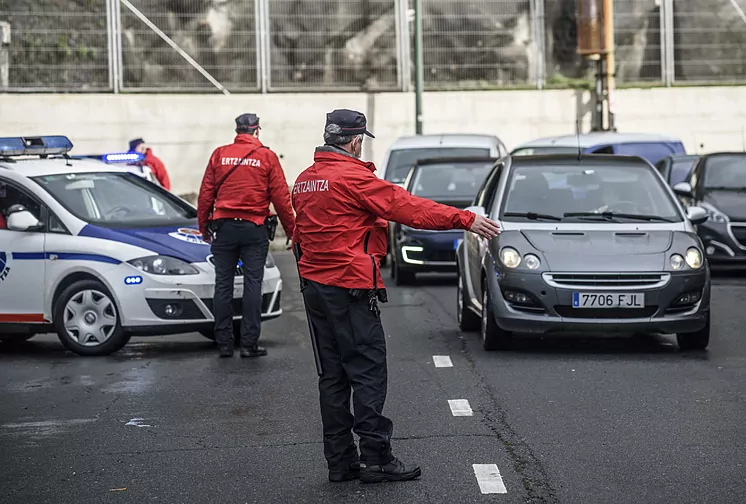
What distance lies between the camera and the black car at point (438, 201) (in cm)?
1605

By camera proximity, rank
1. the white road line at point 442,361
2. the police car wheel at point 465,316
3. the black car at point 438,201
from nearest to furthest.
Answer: the white road line at point 442,361
the police car wheel at point 465,316
the black car at point 438,201

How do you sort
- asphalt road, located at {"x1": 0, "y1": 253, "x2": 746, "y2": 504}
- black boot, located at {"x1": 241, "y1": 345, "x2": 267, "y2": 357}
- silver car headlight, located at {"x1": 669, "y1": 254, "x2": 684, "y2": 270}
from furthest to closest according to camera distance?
black boot, located at {"x1": 241, "y1": 345, "x2": 267, "y2": 357} → silver car headlight, located at {"x1": 669, "y1": 254, "x2": 684, "y2": 270} → asphalt road, located at {"x1": 0, "y1": 253, "x2": 746, "y2": 504}

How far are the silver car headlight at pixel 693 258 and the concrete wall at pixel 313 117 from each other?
19.4 metres

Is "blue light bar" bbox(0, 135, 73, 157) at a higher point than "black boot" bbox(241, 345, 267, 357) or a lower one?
higher

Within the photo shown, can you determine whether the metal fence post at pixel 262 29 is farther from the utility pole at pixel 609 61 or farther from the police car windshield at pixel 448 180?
the police car windshield at pixel 448 180

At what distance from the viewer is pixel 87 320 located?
35.8 ft

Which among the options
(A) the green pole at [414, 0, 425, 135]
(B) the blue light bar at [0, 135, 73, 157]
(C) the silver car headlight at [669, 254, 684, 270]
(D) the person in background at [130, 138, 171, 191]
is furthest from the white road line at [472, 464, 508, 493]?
(A) the green pole at [414, 0, 425, 135]

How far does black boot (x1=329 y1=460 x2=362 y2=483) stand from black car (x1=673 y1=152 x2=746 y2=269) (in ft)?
33.1

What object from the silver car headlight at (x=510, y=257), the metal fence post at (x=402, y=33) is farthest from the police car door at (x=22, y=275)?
the metal fence post at (x=402, y=33)

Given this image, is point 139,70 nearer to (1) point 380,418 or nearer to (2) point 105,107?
(2) point 105,107

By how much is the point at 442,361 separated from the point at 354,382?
3.81 meters

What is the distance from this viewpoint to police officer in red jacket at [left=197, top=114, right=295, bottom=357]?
1042cm

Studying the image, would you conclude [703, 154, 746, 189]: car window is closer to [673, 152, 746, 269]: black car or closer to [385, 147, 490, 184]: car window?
[673, 152, 746, 269]: black car

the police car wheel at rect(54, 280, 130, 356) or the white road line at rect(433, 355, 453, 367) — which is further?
the police car wheel at rect(54, 280, 130, 356)
